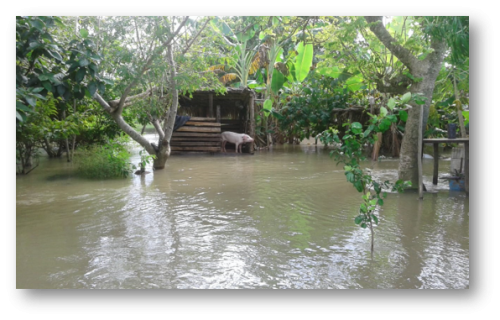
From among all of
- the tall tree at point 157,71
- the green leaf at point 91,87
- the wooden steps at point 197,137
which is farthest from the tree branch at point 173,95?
the wooden steps at point 197,137

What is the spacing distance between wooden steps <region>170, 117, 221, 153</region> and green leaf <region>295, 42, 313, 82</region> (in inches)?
342

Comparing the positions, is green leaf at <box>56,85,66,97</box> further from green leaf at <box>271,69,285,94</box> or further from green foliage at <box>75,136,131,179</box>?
green foliage at <box>75,136,131,179</box>

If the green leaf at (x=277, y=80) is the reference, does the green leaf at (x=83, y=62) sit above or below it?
above

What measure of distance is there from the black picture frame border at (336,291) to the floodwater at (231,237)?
39cm

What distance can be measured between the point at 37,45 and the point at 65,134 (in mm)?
4720

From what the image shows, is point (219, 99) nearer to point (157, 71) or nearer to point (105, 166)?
point (105, 166)

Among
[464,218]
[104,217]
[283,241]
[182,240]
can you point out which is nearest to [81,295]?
[182,240]

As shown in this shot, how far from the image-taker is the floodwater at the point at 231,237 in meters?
2.77

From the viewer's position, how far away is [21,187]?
6.45 m

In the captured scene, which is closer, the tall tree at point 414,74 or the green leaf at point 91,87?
the green leaf at point 91,87

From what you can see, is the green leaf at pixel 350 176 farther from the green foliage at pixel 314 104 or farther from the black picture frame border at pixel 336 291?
the green foliage at pixel 314 104

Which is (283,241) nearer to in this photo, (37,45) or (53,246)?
(53,246)

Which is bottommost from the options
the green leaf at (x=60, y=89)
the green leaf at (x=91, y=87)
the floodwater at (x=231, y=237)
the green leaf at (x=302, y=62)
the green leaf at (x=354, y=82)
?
the floodwater at (x=231, y=237)

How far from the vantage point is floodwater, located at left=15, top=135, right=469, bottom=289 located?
2773 millimetres
